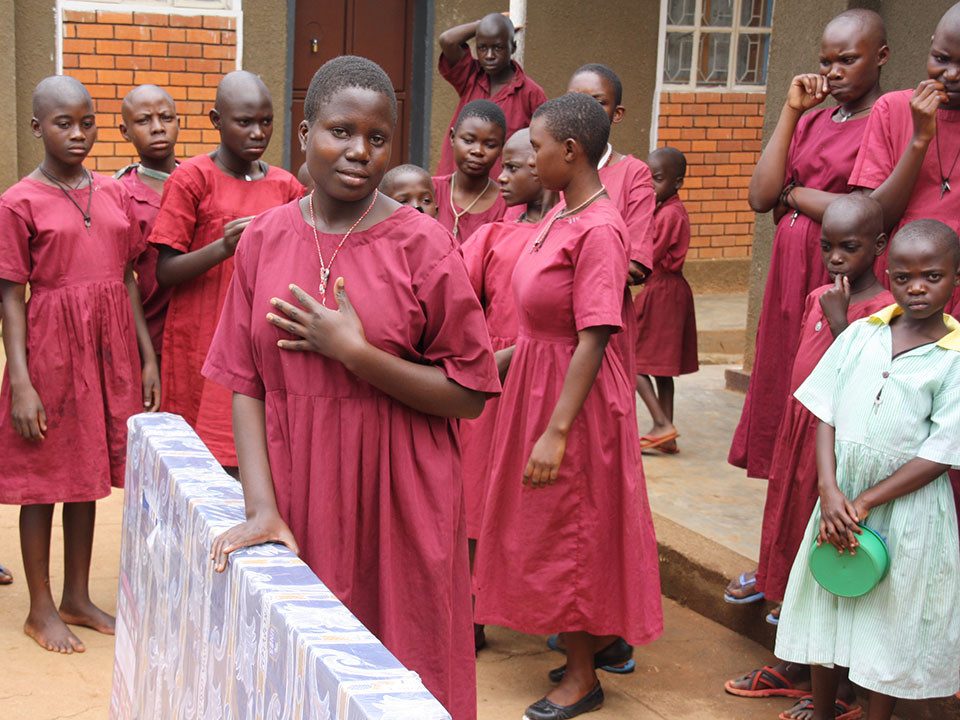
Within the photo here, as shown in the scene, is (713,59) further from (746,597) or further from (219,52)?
(746,597)

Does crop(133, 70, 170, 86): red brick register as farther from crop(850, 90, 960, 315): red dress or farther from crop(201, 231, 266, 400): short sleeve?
crop(201, 231, 266, 400): short sleeve

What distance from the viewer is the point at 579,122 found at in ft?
11.8

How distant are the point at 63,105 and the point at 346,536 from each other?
8.13 ft

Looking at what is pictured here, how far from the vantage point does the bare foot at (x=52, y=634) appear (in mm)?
4117

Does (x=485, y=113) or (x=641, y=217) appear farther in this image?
(x=485, y=113)

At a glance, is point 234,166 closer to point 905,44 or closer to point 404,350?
point 404,350

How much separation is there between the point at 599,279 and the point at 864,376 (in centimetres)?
81

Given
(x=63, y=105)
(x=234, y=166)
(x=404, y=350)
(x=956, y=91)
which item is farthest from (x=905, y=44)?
(x=404, y=350)

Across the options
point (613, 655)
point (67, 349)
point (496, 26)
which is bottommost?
point (613, 655)

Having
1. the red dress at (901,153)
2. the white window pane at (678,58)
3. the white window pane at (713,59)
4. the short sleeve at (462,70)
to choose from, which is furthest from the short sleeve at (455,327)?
the white window pane at (713,59)

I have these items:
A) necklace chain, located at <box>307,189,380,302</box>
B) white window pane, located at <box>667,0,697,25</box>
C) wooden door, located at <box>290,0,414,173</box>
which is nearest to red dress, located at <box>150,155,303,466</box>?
necklace chain, located at <box>307,189,380,302</box>

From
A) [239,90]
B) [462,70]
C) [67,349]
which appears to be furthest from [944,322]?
[462,70]

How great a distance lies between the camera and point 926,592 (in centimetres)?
329

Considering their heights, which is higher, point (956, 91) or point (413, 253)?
point (956, 91)
